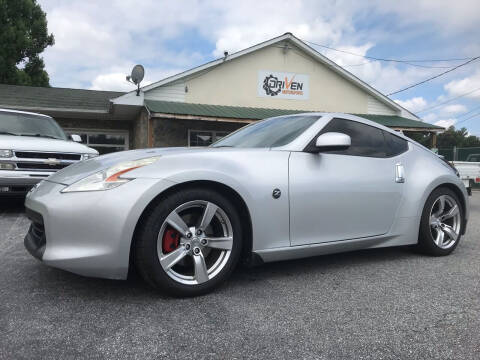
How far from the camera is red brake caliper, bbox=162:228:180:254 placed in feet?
7.77

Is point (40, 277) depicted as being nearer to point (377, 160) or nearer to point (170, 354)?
point (170, 354)

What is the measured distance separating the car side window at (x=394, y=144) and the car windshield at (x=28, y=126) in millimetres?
5621

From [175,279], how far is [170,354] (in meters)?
0.63

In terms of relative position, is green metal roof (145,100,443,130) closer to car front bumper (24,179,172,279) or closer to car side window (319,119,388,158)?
car side window (319,119,388,158)

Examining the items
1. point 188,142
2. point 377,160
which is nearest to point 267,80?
point 188,142

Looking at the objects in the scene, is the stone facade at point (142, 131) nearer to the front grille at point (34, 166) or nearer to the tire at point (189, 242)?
the front grille at point (34, 166)

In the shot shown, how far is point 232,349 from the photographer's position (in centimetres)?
179

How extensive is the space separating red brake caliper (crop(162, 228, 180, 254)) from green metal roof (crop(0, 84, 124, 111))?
1290 centimetres

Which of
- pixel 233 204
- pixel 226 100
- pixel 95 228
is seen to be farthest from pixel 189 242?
pixel 226 100

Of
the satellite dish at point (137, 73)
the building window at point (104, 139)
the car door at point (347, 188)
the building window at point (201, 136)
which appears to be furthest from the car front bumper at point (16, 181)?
the building window at point (104, 139)

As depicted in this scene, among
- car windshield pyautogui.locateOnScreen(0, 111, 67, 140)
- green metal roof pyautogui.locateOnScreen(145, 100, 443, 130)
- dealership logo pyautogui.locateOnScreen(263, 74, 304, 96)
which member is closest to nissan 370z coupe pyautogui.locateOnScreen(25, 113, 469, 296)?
car windshield pyautogui.locateOnScreen(0, 111, 67, 140)

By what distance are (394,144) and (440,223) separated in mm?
937

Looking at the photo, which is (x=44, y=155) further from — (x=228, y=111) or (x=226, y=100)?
(x=226, y=100)

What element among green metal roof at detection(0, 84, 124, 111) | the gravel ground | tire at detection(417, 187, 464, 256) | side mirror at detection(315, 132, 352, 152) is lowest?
the gravel ground
